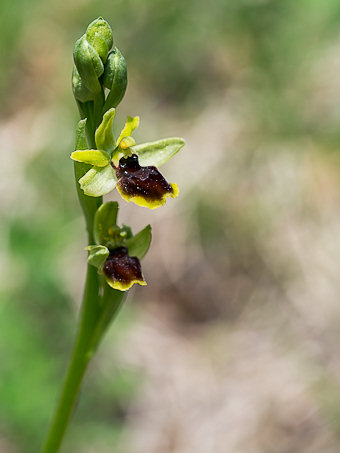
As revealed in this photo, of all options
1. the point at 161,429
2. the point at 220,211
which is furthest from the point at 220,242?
the point at 161,429

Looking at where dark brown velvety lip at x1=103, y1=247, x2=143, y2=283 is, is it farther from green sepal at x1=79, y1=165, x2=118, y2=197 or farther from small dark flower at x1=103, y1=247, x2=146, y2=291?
green sepal at x1=79, y1=165, x2=118, y2=197

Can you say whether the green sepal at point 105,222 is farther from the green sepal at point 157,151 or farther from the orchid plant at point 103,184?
the green sepal at point 157,151

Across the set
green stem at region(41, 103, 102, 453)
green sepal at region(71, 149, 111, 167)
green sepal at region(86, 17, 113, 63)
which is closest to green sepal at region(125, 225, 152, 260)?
green stem at region(41, 103, 102, 453)

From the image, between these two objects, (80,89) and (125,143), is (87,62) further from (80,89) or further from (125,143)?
(125,143)

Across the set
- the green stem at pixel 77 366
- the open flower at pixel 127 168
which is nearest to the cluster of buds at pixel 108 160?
the open flower at pixel 127 168

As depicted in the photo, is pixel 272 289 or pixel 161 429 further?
pixel 272 289

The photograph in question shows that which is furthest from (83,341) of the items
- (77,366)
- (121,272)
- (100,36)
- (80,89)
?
(100,36)

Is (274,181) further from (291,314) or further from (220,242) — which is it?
(291,314)

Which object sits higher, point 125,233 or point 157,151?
point 157,151
